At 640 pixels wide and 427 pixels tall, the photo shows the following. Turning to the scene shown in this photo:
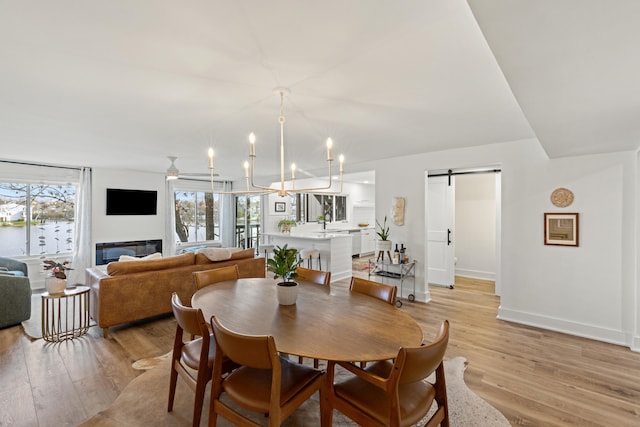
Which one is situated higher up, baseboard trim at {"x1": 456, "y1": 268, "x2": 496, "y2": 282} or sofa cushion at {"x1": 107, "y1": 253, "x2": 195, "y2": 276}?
sofa cushion at {"x1": 107, "y1": 253, "x2": 195, "y2": 276}

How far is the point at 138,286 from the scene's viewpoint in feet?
11.5

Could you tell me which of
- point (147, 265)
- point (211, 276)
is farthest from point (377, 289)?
point (147, 265)

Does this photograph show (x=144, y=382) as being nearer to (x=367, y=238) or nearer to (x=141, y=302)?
(x=141, y=302)

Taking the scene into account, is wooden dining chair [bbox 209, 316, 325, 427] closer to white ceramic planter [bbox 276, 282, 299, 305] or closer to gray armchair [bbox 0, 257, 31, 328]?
white ceramic planter [bbox 276, 282, 299, 305]

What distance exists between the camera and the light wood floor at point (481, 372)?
2.09 meters

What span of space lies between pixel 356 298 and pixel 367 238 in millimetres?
7251

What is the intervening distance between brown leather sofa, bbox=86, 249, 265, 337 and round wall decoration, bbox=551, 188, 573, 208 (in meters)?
4.57

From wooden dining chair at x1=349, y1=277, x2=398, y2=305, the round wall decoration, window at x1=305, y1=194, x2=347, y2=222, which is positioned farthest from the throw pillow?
the round wall decoration

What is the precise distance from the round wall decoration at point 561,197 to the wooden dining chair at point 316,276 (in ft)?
9.62

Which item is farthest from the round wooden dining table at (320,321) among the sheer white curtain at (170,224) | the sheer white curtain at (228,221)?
the sheer white curtain at (228,221)

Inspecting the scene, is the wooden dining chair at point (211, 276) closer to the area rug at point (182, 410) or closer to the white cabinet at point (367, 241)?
the area rug at point (182, 410)

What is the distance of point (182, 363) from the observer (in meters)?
2.07

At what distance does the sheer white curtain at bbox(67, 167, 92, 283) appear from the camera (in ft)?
19.4

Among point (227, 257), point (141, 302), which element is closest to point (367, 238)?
point (227, 257)
